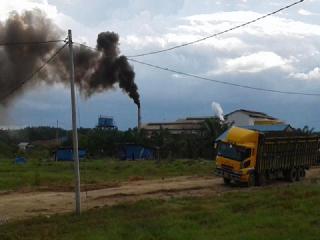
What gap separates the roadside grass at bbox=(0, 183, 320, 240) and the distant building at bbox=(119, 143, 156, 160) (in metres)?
50.2

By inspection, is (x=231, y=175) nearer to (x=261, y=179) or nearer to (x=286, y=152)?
(x=261, y=179)

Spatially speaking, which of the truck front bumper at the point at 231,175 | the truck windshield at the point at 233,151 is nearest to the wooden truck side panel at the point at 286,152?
the truck windshield at the point at 233,151

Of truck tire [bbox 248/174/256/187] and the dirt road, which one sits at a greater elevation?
truck tire [bbox 248/174/256/187]

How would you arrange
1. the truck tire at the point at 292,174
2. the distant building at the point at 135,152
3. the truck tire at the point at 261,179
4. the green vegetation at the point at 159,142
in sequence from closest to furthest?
the truck tire at the point at 261,179
the truck tire at the point at 292,174
the green vegetation at the point at 159,142
the distant building at the point at 135,152

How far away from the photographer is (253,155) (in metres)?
28.3

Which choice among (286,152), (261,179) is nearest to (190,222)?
(261,179)

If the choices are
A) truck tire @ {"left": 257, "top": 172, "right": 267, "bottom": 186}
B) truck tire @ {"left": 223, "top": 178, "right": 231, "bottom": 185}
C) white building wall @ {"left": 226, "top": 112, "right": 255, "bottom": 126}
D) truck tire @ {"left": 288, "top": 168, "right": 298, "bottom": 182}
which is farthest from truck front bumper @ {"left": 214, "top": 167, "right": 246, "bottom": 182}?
white building wall @ {"left": 226, "top": 112, "right": 255, "bottom": 126}

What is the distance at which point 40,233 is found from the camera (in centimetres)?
1484

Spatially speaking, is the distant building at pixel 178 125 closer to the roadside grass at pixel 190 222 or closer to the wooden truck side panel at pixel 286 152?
the wooden truck side panel at pixel 286 152

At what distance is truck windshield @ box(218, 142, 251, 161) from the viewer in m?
28.1

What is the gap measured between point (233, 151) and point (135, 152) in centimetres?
4416

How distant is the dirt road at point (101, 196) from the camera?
21.8m

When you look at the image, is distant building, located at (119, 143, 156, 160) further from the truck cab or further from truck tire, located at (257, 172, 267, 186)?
the truck cab

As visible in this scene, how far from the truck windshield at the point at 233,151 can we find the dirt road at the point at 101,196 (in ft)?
5.58
